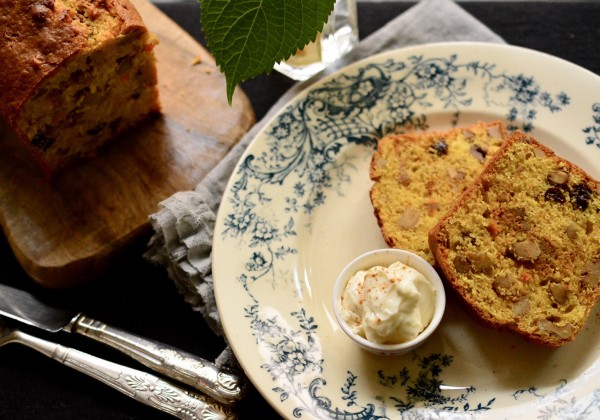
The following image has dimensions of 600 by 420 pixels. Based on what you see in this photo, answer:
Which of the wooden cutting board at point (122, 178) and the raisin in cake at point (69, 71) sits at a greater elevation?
the raisin in cake at point (69, 71)

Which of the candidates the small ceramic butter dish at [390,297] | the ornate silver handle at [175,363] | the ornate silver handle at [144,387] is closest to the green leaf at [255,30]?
the small ceramic butter dish at [390,297]

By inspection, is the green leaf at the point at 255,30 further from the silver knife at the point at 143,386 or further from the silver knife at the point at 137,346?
the silver knife at the point at 143,386

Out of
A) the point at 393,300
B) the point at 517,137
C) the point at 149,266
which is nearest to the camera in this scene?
the point at 393,300

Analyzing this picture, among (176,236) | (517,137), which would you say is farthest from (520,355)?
(176,236)

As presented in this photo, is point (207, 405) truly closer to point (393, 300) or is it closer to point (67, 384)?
point (67, 384)

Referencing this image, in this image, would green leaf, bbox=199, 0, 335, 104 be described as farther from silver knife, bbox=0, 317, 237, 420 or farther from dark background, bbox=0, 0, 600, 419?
silver knife, bbox=0, 317, 237, 420

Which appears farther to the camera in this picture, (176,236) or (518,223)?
(176,236)
